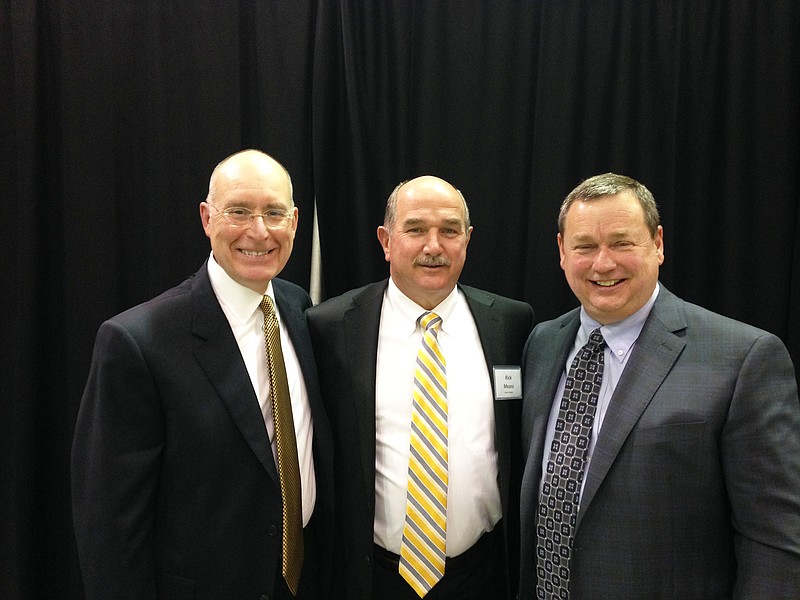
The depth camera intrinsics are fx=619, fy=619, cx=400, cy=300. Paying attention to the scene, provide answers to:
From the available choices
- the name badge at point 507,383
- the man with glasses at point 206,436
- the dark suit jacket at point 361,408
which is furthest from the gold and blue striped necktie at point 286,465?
the name badge at point 507,383

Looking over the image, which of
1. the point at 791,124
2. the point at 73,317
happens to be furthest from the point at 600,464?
the point at 73,317

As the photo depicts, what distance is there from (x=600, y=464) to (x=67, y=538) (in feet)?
7.95

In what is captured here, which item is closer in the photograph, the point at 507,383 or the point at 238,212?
the point at 238,212

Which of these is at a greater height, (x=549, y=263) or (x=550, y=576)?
(x=549, y=263)

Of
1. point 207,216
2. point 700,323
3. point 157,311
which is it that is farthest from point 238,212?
point 700,323

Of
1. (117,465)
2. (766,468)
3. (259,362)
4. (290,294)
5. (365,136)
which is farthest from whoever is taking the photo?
(365,136)

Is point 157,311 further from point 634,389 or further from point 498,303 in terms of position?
point 634,389

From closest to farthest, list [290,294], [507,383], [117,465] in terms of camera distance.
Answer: [117,465] < [507,383] < [290,294]

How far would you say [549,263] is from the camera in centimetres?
272

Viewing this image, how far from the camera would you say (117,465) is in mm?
1669

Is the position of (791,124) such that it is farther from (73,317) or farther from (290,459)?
(73,317)

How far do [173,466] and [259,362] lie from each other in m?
0.38

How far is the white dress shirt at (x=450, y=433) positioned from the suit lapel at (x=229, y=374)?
42 centimetres

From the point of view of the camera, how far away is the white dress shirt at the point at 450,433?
2.01 metres
